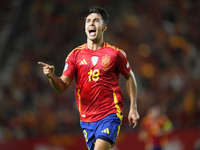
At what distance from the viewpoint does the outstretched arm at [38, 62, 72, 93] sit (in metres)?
3.43

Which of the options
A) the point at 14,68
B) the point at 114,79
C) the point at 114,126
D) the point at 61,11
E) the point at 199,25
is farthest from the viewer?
the point at 199,25

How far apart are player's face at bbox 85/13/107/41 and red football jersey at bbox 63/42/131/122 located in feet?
0.64

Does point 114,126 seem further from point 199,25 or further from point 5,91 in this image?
point 199,25

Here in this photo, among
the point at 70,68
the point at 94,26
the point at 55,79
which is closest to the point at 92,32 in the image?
the point at 94,26

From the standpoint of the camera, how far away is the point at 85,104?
12.9 ft

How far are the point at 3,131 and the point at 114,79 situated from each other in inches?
213

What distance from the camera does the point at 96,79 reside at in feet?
12.7

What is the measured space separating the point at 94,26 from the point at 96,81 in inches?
27.4

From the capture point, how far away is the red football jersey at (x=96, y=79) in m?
3.86

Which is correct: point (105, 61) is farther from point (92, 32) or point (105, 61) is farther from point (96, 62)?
point (92, 32)

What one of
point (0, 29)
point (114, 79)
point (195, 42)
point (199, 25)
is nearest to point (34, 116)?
point (0, 29)

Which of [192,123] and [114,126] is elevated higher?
[114,126]

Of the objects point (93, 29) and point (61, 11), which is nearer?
point (93, 29)

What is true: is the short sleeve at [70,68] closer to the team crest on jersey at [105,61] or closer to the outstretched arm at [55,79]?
the outstretched arm at [55,79]
